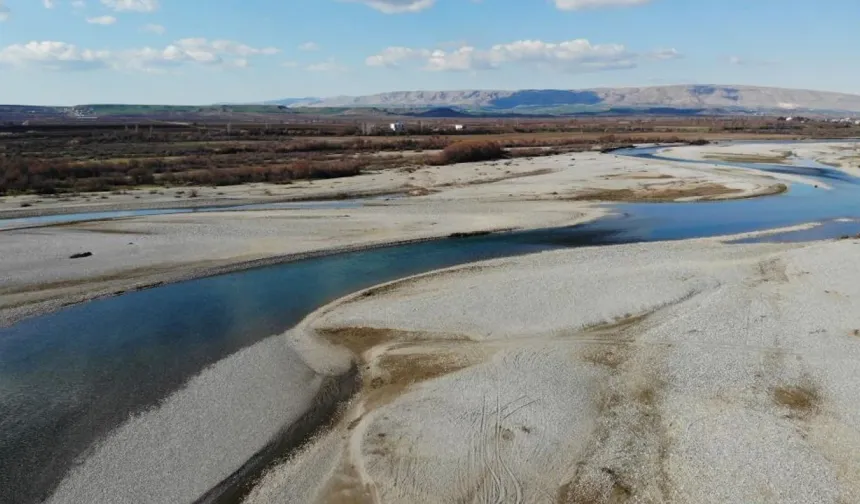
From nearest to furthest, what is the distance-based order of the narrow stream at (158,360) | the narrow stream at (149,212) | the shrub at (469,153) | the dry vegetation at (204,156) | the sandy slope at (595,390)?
the sandy slope at (595,390)
the narrow stream at (158,360)
the narrow stream at (149,212)
the dry vegetation at (204,156)
the shrub at (469,153)

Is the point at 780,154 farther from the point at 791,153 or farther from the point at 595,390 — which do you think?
the point at 595,390

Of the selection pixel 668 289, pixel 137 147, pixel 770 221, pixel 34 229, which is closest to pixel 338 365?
pixel 668 289

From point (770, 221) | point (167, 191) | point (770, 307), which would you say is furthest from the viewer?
point (167, 191)

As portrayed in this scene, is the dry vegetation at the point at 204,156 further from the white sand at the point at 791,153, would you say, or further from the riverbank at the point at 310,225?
the white sand at the point at 791,153

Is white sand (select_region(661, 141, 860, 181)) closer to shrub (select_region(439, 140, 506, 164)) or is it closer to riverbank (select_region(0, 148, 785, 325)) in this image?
riverbank (select_region(0, 148, 785, 325))

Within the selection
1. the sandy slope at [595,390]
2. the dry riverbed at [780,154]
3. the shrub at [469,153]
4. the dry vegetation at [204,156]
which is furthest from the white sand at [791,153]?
the sandy slope at [595,390]

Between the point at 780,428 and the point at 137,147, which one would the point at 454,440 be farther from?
the point at 137,147
